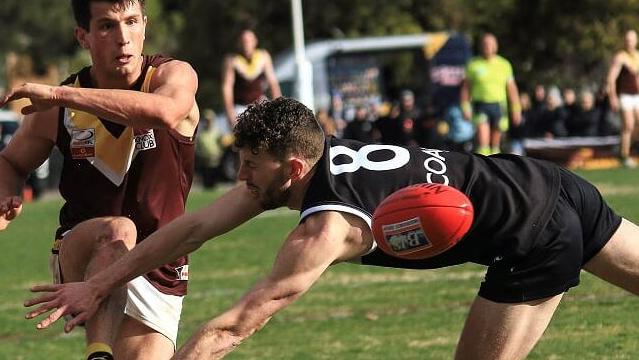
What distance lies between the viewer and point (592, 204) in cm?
583

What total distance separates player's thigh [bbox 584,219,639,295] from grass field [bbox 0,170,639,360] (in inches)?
73.8

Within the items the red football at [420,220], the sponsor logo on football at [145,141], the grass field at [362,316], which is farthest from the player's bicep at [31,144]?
the grass field at [362,316]

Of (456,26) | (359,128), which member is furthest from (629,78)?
(456,26)

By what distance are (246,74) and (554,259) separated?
15.3m

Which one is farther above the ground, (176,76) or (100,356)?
(176,76)

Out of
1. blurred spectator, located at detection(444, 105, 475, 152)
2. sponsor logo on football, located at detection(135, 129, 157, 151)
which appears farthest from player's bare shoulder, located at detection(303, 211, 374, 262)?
blurred spectator, located at detection(444, 105, 475, 152)

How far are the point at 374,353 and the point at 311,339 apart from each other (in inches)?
28.7

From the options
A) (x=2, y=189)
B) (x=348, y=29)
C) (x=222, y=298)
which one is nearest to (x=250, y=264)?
(x=222, y=298)

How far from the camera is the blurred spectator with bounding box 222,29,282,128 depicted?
810 inches

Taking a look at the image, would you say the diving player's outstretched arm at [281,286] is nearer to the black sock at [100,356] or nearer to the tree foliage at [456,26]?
the black sock at [100,356]

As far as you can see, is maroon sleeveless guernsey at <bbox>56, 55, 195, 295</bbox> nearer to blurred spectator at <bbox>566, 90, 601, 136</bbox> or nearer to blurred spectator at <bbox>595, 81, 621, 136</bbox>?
blurred spectator at <bbox>595, 81, 621, 136</bbox>

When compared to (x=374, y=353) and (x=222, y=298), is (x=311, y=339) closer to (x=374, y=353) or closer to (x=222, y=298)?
(x=374, y=353)

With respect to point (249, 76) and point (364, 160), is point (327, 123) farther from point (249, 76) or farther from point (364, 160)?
point (364, 160)

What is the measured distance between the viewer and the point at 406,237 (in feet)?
16.4
